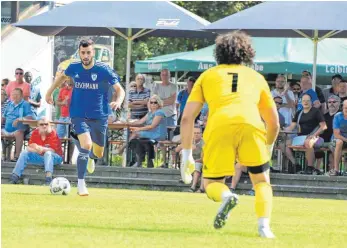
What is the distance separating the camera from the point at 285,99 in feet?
75.6

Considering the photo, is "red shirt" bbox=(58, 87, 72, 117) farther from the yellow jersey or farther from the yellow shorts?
the yellow shorts

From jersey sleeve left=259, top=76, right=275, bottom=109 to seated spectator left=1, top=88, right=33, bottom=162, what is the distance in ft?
42.0

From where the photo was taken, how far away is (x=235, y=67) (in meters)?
11.1

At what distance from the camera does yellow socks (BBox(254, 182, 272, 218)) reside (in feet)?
35.1

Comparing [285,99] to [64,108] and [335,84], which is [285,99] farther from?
[64,108]

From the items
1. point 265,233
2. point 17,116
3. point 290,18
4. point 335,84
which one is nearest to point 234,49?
point 265,233

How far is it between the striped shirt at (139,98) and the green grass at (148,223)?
6199mm

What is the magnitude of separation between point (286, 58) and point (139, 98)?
670cm

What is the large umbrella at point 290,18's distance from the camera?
21.6 m

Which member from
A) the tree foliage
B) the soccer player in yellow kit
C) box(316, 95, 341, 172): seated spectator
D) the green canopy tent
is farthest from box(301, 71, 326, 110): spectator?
the tree foliage

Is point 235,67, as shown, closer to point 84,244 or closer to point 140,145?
point 84,244

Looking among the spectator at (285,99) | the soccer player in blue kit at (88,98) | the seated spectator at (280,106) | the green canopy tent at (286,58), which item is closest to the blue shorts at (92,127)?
the soccer player in blue kit at (88,98)

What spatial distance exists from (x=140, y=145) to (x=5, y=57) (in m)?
12.2

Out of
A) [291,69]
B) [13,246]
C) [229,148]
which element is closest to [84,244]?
[13,246]
